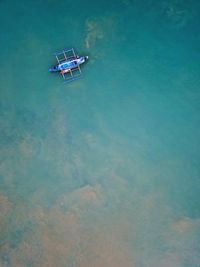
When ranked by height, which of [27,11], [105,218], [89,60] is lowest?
[105,218]

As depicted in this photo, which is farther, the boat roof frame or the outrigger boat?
the boat roof frame

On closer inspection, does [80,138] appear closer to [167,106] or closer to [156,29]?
[167,106]

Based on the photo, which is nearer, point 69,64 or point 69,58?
point 69,64

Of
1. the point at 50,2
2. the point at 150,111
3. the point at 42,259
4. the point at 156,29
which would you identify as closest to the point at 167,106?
the point at 150,111

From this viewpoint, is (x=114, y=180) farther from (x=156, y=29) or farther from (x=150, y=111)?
(x=156, y=29)

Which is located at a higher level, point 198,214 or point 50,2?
point 50,2

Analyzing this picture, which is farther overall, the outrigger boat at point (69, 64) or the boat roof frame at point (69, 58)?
the boat roof frame at point (69, 58)

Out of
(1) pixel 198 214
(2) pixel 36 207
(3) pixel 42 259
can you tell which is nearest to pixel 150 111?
(1) pixel 198 214
